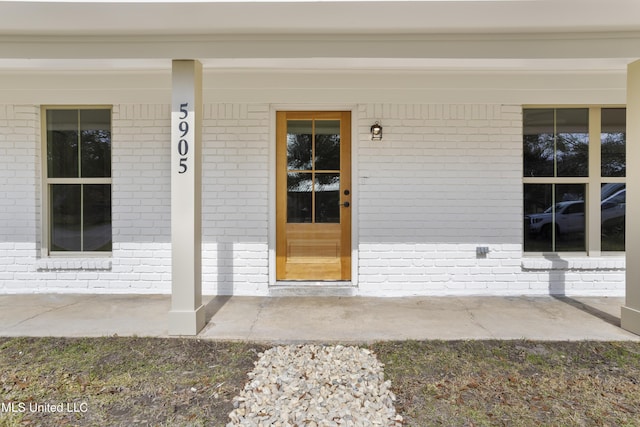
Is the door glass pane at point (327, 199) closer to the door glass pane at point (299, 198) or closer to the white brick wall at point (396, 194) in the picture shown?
the door glass pane at point (299, 198)

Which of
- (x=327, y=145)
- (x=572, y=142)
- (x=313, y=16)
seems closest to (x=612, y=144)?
(x=572, y=142)

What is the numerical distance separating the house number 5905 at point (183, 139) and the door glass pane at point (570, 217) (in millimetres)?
4371

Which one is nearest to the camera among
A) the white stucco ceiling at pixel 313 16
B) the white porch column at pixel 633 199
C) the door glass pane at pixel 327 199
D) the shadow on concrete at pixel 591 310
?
the white stucco ceiling at pixel 313 16

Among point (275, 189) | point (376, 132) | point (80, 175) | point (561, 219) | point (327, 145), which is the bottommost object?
point (561, 219)

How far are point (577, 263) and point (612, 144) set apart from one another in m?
A: 1.56

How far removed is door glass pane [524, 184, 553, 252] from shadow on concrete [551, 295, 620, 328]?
63cm

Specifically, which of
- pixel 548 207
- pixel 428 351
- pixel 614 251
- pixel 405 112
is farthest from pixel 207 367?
pixel 614 251

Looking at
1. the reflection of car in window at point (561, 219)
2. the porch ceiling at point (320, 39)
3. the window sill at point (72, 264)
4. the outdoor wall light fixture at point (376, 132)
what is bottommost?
the window sill at point (72, 264)

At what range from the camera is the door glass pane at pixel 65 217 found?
471cm

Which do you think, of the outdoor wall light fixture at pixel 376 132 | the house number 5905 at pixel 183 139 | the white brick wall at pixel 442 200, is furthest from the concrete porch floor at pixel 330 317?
the outdoor wall light fixture at pixel 376 132

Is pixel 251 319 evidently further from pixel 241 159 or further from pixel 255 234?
pixel 241 159

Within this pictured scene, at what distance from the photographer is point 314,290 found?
4496 millimetres

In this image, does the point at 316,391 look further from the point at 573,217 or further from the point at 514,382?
the point at 573,217

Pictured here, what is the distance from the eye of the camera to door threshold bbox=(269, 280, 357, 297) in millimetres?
4492
